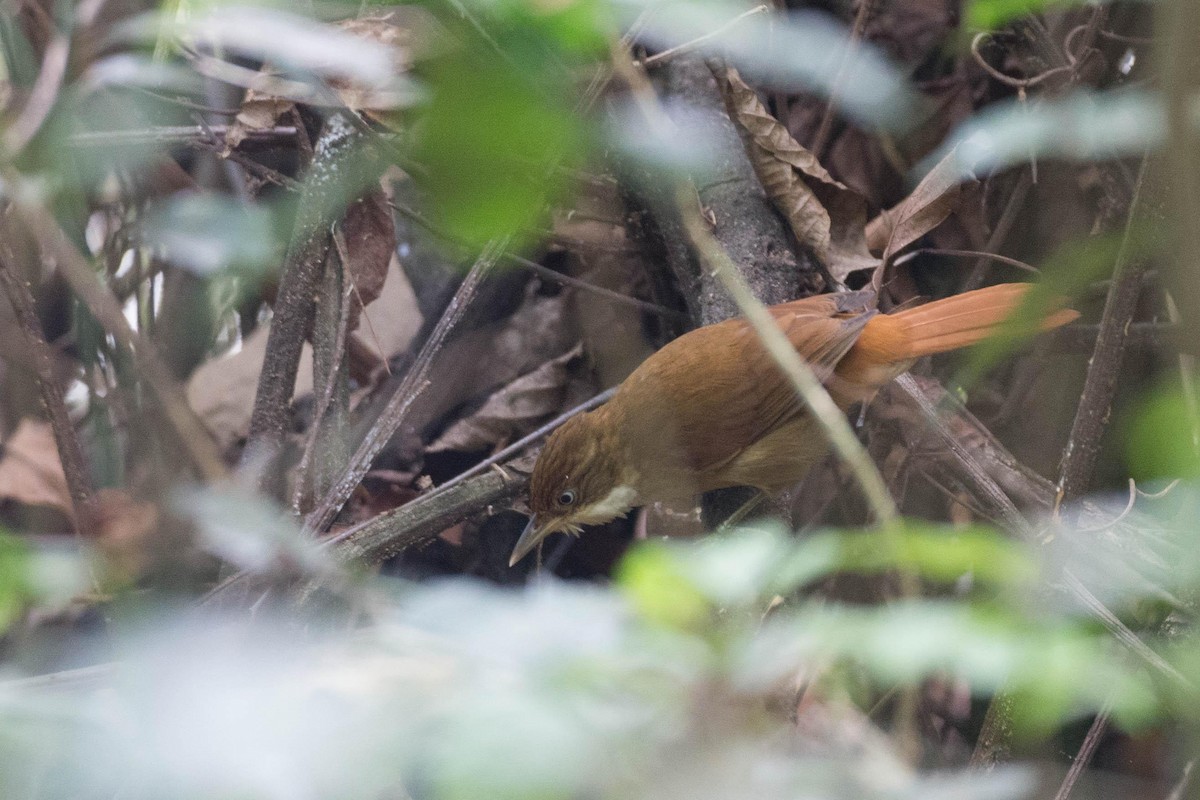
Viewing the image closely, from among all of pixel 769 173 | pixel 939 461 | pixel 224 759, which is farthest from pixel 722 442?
pixel 224 759

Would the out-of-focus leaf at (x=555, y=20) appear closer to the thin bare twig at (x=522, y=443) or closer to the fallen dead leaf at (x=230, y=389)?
the thin bare twig at (x=522, y=443)

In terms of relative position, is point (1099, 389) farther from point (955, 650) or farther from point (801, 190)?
point (955, 650)

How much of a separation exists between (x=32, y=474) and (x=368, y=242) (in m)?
1.56

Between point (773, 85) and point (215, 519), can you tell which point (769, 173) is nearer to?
point (773, 85)

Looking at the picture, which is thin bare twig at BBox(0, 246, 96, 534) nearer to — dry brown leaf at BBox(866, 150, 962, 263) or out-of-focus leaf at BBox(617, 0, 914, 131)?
out-of-focus leaf at BBox(617, 0, 914, 131)

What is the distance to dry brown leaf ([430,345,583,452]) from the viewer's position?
327 centimetres

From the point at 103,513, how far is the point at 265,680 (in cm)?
169

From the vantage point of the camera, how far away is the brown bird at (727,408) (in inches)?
117

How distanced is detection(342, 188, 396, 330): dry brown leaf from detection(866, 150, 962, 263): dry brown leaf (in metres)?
1.53

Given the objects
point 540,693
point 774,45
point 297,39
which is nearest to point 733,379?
point 774,45

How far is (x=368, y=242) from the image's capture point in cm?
300

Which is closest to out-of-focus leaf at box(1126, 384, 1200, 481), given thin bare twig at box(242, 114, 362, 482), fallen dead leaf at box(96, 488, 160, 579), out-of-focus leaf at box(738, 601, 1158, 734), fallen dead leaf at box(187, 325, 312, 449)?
out-of-focus leaf at box(738, 601, 1158, 734)

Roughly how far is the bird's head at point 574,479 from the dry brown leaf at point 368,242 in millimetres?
700

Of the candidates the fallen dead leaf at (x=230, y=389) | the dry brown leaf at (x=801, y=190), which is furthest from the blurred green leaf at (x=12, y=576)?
the fallen dead leaf at (x=230, y=389)
